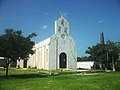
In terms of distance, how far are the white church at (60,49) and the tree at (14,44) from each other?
49.8ft

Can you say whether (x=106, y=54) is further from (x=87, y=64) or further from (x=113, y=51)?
(x=87, y=64)

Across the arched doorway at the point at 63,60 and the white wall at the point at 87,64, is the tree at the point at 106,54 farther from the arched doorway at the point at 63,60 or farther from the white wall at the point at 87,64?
the arched doorway at the point at 63,60

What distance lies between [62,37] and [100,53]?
24.3 feet

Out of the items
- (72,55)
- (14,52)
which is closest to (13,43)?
(14,52)

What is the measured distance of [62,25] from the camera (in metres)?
36.2

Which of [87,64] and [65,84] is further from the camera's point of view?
[87,64]

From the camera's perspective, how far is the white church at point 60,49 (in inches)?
1390

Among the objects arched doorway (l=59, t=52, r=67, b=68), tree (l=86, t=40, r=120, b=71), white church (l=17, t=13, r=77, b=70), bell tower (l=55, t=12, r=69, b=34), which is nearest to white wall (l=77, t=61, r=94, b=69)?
tree (l=86, t=40, r=120, b=71)

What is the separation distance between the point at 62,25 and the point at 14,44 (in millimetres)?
17996

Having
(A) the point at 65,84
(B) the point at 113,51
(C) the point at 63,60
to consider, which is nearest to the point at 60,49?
(C) the point at 63,60

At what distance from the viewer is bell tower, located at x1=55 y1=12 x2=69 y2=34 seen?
35594mm

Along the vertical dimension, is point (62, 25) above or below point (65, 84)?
above

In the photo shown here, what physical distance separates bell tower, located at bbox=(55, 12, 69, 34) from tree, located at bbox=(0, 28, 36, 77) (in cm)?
1580

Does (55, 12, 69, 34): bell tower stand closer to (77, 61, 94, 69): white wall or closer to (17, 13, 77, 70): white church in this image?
(17, 13, 77, 70): white church
